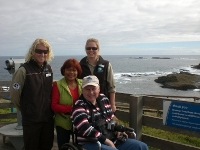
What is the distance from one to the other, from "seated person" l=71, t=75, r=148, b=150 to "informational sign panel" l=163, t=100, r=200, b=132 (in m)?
0.88

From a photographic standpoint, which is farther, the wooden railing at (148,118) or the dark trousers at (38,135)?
the wooden railing at (148,118)

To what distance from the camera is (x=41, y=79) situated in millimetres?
3350

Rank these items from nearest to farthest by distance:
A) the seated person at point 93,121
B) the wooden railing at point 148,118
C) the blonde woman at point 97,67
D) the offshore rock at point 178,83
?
the seated person at point 93,121
the blonde woman at point 97,67
the wooden railing at point 148,118
the offshore rock at point 178,83

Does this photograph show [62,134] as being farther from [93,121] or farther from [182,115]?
[182,115]

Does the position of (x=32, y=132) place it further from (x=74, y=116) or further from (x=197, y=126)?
(x=197, y=126)

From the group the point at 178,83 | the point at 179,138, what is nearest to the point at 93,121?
the point at 179,138

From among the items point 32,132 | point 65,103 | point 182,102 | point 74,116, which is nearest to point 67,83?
point 65,103

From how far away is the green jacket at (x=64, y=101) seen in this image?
338 cm

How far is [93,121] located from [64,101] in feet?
1.75

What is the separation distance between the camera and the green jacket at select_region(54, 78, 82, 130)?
3379mm

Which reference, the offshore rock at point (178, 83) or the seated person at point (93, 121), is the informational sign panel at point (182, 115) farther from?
the offshore rock at point (178, 83)

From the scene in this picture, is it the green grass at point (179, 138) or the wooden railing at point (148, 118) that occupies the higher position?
the wooden railing at point (148, 118)

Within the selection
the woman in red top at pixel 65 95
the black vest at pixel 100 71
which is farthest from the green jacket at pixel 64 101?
the black vest at pixel 100 71

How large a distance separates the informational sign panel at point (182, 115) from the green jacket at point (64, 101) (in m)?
1.40
